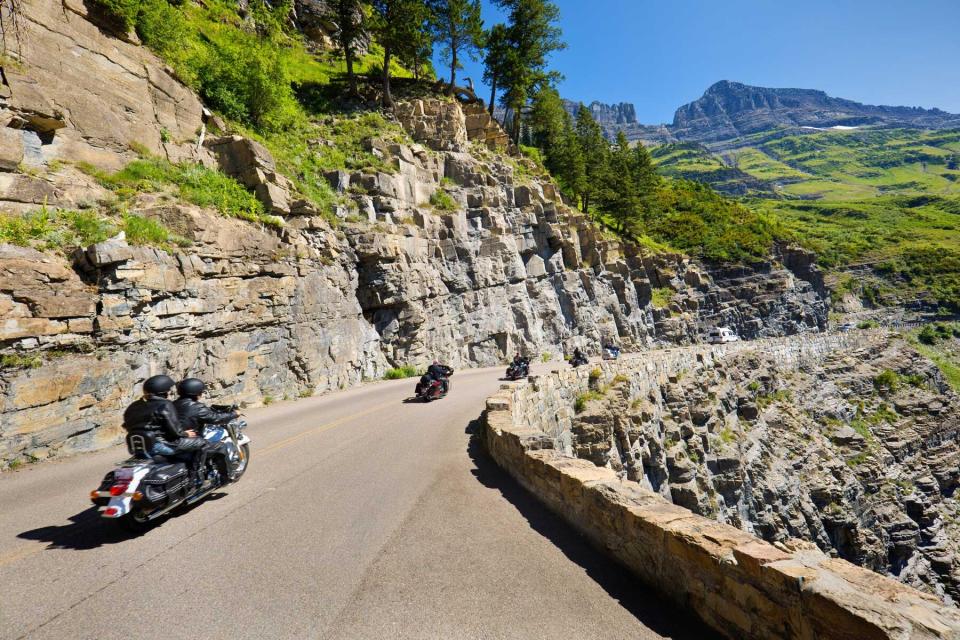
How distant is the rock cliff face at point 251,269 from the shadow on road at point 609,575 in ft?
34.6

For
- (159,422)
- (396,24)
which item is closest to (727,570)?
(159,422)

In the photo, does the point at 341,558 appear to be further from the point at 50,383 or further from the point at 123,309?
the point at 123,309

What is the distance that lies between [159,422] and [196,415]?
654 millimetres

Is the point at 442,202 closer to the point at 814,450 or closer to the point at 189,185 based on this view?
the point at 189,185

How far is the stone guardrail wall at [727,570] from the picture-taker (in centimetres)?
264

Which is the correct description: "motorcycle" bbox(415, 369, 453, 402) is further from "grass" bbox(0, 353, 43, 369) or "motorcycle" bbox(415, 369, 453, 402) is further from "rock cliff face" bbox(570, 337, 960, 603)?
"grass" bbox(0, 353, 43, 369)

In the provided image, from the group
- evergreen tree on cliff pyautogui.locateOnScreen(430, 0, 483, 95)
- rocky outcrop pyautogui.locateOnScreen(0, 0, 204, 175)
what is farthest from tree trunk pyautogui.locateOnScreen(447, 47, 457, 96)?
rocky outcrop pyautogui.locateOnScreen(0, 0, 204, 175)

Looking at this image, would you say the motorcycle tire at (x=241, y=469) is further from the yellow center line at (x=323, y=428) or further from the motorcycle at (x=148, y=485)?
the yellow center line at (x=323, y=428)

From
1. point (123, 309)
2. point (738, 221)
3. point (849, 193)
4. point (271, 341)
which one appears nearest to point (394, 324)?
point (271, 341)

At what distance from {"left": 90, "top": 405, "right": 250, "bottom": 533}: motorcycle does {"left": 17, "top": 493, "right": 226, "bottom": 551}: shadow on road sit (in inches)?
4.5

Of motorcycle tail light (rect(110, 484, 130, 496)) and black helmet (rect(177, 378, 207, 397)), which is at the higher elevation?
black helmet (rect(177, 378, 207, 397))

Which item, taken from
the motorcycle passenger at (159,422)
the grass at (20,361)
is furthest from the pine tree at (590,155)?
the motorcycle passenger at (159,422)

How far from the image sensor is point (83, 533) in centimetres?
539

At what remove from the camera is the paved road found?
3621 millimetres
